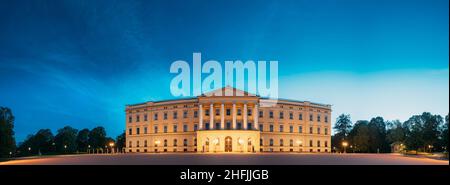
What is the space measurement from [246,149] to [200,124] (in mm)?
9245

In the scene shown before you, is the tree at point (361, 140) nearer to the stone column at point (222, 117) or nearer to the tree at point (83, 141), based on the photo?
Answer: the stone column at point (222, 117)

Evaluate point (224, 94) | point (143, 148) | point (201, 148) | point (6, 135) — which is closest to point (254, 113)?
point (224, 94)

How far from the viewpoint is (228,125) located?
71875mm

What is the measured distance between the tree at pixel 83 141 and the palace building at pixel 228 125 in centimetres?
2713

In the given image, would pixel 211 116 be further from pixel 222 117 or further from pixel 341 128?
pixel 341 128

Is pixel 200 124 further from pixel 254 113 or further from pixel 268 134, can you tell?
pixel 268 134

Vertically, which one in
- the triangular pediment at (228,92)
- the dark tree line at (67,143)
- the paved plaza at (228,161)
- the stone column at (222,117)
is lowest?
the dark tree line at (67,143)

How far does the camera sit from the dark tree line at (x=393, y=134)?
60469 millimetres

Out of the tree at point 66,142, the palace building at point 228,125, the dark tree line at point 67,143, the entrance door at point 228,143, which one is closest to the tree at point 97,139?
the dark tree line at point 67,143

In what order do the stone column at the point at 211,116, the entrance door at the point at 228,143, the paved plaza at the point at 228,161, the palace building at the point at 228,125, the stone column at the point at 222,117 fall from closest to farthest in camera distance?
1. the paved plaza at the point at 228,161
2. the entrance door at the point at 228,143
3. the palace building at the point at 228,125
4. the stone column at the point at 222,117
5. the stone column at the point at 211,116

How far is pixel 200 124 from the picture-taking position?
68875mm

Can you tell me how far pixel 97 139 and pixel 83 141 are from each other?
20.0 ft

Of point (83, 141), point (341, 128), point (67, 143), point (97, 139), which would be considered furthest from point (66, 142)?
point (341, 128)

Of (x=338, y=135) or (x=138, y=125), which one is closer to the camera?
(x=138, y=125)
